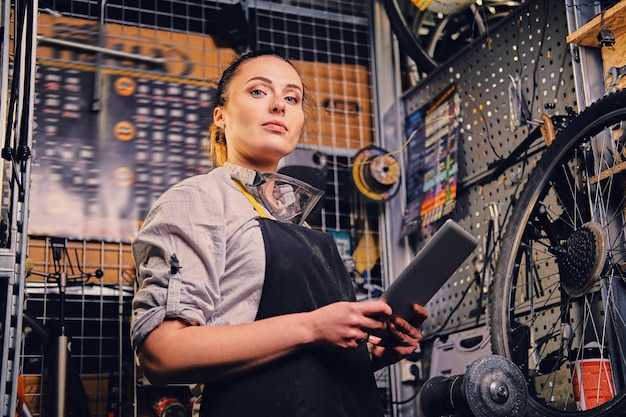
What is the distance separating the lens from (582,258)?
2.40m

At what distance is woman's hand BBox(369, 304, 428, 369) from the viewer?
1.50 metres

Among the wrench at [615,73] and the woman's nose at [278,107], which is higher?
the wrench at [615,73]

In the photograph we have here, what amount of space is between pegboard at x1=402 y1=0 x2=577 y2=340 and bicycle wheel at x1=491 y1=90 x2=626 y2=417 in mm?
223

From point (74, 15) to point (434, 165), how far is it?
158 centimetres

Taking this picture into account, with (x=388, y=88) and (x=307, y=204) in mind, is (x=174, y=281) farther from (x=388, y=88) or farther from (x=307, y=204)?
(x=388, y=88)

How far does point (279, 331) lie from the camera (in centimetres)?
133

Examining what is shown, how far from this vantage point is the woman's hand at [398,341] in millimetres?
1498

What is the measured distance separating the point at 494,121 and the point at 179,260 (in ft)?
6.52

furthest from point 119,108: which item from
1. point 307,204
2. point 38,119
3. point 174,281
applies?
point 174,281

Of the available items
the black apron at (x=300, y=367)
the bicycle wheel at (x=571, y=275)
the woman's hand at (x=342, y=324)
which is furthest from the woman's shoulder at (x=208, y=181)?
the bicycle wheel at (x=571, y=275)

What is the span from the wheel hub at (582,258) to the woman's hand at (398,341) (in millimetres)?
944

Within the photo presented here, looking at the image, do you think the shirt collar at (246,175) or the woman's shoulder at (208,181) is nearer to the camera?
the woman's shoulder at (208,181)

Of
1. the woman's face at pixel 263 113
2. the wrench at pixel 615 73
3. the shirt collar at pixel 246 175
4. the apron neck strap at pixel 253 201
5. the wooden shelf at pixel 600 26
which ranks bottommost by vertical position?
the apron neck strap at pixel 253 201

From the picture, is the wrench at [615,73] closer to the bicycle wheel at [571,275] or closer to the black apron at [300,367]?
the bicycle wheel at [571,275]
